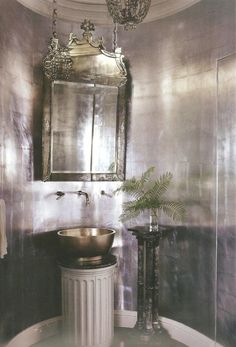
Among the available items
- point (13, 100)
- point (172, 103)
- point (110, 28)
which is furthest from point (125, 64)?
point (13, 100)

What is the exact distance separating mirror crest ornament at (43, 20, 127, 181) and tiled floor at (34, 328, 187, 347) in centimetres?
191

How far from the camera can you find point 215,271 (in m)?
4.06

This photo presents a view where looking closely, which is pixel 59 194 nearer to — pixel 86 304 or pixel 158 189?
pixel 158 189

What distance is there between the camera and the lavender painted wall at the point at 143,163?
13.3ft

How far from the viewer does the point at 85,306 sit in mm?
4227

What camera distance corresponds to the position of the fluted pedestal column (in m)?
4.21

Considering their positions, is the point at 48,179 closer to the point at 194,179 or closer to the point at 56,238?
the point at 56,238

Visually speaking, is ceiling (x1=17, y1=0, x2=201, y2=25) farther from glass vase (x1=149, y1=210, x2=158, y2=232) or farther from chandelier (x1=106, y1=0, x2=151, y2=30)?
glass vase (x1=149, y1=210, x2=158, y2=232)

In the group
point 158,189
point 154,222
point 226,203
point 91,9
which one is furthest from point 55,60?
point 226,203

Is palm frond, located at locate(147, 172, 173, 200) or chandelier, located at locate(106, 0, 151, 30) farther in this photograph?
palm frond, located at locate(147, 172, 173, 200)

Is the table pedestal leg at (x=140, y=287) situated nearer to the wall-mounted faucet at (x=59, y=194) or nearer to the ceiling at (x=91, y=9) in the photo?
the wall-mounted faucet at (x=59, y=194)

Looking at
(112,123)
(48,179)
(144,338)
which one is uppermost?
(112,123)

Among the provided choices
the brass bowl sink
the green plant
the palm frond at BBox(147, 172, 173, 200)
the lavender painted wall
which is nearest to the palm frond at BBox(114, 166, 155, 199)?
the green plant

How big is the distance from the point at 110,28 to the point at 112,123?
122 cm
